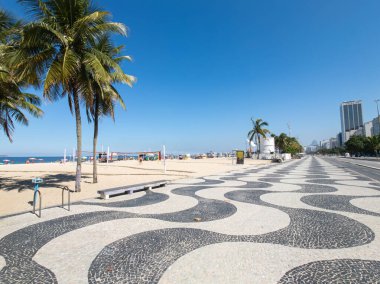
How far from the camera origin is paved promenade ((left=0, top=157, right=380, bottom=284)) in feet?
11.0

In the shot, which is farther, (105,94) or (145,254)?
(105,94)

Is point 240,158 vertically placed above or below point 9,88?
below

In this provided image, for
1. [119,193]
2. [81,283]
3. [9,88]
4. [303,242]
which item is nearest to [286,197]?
[303,242]

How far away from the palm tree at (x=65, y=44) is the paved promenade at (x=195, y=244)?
5275 millimetres

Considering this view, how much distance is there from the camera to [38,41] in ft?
30.8

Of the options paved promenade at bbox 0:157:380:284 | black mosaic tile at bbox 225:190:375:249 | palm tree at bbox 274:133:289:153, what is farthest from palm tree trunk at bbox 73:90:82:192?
palm tree at bbox 274:133:289:153

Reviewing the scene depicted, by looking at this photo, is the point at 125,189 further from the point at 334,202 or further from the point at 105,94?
the point at 334,202

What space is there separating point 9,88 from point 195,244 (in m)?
13.3

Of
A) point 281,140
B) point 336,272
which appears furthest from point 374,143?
point 336,272

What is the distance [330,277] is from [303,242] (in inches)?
51.5

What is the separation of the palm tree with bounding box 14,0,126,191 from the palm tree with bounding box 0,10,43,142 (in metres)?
0.61

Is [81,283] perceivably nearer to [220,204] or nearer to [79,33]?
[220,204]

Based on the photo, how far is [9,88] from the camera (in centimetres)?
1233

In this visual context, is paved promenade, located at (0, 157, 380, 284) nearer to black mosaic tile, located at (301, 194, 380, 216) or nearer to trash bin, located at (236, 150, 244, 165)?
black mosaic tile, located at (301, 194, 380, 216)
